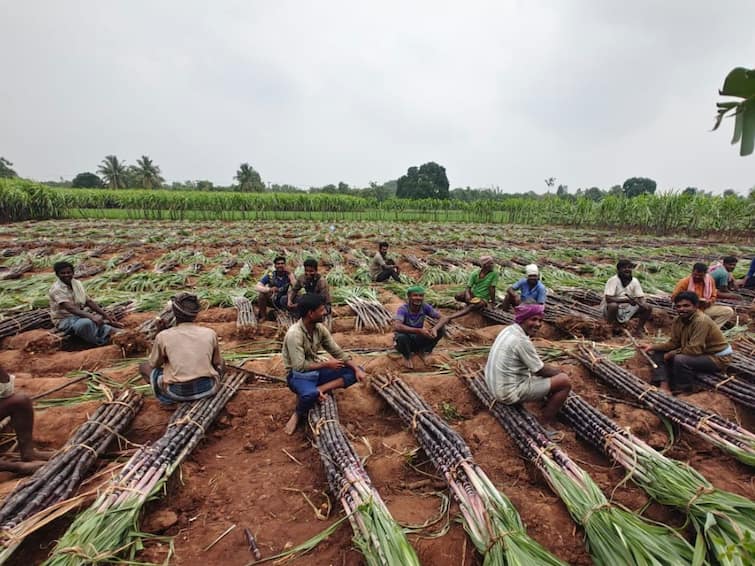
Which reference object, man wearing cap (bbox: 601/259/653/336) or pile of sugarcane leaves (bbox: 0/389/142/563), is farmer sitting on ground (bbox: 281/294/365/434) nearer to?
pile of sugarcane leaves (bbox: 0/389/142/563)

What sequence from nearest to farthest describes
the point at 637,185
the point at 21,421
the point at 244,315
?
the point at 21,421
the point at 244,315
the point at 637,185

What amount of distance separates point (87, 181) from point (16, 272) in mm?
56614

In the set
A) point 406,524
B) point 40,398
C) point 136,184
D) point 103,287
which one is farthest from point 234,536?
point 136,184

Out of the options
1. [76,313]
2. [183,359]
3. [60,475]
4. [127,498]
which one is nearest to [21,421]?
[60,475]

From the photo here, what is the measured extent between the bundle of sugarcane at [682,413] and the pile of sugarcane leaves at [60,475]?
4.01 meters

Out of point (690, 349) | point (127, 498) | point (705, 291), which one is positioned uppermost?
point (705, 291)

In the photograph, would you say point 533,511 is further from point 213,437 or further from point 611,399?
point 213,437

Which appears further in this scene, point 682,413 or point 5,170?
point 5,170

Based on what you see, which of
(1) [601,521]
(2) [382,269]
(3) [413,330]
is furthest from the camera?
(2) [382,269]

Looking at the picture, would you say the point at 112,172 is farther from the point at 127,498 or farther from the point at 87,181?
the point at 127,498

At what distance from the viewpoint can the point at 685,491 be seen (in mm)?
1985

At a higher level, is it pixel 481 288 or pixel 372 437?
pixel 481 288

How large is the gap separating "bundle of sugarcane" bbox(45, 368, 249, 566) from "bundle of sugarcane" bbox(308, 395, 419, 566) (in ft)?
2.91

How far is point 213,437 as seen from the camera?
287 cm
